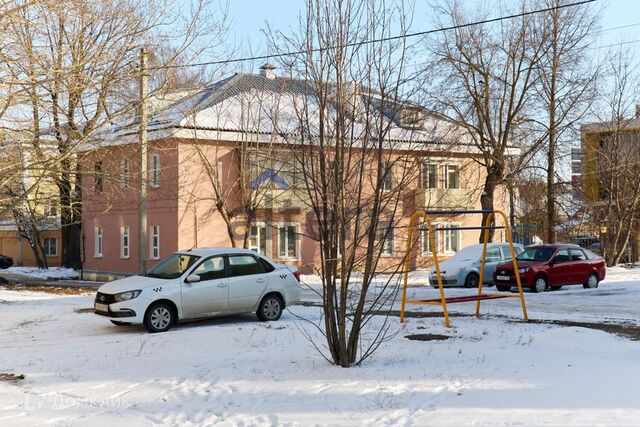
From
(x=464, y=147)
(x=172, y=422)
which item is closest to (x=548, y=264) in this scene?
(x=464, y=147)

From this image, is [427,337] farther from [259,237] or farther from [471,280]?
[259,237]

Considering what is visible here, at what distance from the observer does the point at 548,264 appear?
23.3 meters

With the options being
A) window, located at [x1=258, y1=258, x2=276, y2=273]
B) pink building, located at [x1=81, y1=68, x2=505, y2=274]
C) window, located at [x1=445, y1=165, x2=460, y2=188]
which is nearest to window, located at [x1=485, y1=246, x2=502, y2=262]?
pink building, located at [x1=81, y1=68, x2=505, y2=274]

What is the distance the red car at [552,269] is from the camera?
23016 mm

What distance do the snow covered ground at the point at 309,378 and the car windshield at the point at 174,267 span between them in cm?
110

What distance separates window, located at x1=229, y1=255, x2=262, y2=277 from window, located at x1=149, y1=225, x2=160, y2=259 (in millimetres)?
21459

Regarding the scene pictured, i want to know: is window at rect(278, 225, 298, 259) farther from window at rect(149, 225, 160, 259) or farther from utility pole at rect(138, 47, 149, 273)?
utility pole at rect(138, 47, 149, 273)

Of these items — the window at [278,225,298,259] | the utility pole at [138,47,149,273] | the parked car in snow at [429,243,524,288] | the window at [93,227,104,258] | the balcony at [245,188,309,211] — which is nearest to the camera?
the utility pole at [138,47,149,273]

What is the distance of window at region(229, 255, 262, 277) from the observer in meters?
15.1

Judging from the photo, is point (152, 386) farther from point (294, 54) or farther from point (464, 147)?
point (464, 147)

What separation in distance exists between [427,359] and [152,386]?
3.59m

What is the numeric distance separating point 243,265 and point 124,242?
24534 millimetres

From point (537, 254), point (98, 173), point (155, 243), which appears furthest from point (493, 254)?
point (155, 243)

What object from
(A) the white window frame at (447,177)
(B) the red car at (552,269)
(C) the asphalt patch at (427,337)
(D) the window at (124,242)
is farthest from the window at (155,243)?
(C) the asphalt patch at (427,337)
